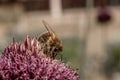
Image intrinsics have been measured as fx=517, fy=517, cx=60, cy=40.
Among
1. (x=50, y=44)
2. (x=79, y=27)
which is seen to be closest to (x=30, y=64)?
(x=50, y=44)

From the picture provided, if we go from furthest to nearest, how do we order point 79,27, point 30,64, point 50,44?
1. point 79,27
2. point 50,44
3. point 30,64

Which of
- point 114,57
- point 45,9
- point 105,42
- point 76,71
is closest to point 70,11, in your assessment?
point 45,9

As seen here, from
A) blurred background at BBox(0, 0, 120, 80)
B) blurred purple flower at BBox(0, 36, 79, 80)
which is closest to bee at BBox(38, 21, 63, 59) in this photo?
blurred purple flower at BBox(0, 36, 79, 80)

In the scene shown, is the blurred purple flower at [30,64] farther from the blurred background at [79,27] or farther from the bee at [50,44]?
the blurred background at [79,27]

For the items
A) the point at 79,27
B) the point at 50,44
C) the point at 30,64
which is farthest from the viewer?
the point at 79,27

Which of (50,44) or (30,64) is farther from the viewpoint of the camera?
(50,44)

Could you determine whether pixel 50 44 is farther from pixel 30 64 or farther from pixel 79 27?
pixel 79 27

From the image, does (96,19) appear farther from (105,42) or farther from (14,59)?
(14,59)
